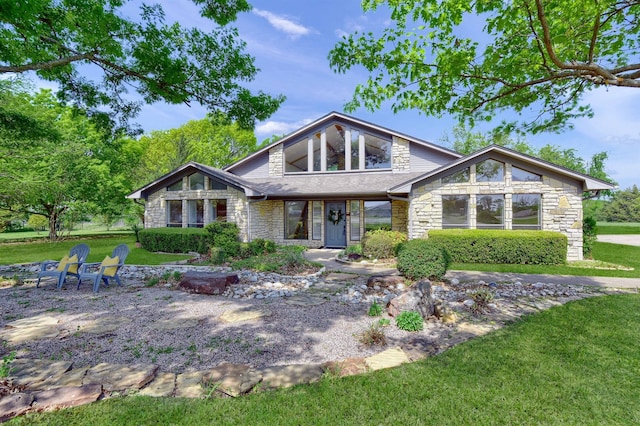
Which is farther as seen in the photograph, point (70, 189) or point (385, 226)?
point (70, 189)

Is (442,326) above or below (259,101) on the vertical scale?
below

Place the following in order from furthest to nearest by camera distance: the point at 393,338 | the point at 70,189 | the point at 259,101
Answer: the point at 70,189 < the point at 259,101 < the point at 393,338

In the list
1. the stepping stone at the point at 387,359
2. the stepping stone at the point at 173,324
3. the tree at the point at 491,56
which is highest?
the tree at the point at 491,56

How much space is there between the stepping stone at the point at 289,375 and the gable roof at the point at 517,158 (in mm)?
8908

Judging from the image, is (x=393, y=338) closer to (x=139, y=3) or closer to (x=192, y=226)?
(x=139, y=3)

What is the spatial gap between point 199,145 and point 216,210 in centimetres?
1789

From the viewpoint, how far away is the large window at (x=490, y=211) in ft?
35.3

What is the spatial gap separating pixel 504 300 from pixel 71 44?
Result: 9.71m

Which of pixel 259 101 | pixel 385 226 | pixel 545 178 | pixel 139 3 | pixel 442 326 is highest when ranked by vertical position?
pixel 139 3

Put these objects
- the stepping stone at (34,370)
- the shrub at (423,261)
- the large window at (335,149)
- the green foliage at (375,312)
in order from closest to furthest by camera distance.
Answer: the stepping stone at (34,370) → the green foliage at (375,312) → the shrub at (423,261) → the large window at (335,149)

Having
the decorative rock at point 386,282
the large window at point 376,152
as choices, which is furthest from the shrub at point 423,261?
the large window at point 376,152

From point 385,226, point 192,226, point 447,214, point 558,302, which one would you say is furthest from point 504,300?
point 192,226

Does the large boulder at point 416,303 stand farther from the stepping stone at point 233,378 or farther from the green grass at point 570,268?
the green grass at point 570,268

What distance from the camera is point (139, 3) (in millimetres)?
5871
